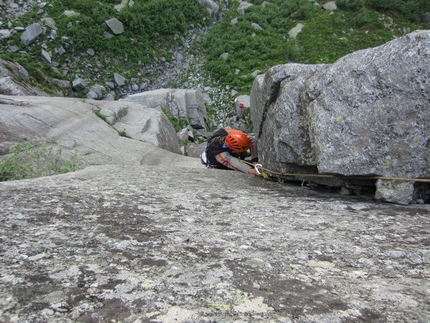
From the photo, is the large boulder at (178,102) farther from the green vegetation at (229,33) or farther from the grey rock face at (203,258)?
the grey rock face at (203,258)

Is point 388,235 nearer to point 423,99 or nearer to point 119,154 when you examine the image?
point 423,99

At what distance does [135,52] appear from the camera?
29328mm

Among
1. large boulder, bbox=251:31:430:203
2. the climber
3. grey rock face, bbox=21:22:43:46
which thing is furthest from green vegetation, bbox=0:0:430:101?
large boulder, bbox=251:31:430:203

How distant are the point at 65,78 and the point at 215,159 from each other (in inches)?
777

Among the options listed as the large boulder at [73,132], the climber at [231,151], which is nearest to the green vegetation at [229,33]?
the large boulder at [73,132]

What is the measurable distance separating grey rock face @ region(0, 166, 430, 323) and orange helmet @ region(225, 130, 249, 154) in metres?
4.61

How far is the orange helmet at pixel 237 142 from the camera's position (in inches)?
386

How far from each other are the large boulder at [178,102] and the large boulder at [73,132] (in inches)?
261

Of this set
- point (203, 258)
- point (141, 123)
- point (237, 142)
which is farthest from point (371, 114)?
point (141, 123)

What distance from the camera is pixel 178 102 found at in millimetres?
23422

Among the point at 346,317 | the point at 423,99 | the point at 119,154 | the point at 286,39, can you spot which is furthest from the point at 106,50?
the point at 346,317

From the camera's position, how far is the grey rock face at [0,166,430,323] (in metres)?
2.30

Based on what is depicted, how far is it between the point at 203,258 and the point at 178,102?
21.1 meters

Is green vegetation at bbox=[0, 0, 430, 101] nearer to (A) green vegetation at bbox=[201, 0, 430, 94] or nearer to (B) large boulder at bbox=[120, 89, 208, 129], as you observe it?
(A) green vegetation at bbox=[201, 0, 430, 94]
